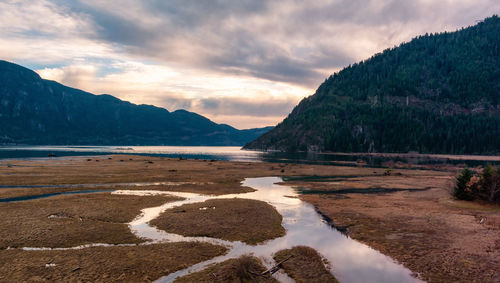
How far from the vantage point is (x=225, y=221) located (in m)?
31.5

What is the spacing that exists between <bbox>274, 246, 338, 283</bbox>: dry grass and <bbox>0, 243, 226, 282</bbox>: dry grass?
5.44 metres

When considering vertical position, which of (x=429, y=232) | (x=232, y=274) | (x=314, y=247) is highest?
(x=429, y=232)

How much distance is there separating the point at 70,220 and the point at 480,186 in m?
57.6

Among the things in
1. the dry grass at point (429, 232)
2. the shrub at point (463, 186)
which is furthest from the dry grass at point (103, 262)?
the shrub at point (463, 186)

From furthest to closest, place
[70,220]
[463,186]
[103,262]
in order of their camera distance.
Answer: [463,186] → [70,220] → [103,262]

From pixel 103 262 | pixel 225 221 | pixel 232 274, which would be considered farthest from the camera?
pixel 225 221

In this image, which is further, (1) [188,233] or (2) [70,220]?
(2) [70,220]

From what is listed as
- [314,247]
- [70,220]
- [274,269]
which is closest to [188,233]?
[274,269]

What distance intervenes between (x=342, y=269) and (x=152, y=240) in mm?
16161

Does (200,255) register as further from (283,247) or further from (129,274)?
(283,247)

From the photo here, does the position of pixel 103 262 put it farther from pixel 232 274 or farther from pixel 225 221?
pixel 225 221

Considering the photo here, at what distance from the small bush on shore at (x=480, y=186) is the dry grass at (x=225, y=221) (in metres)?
33.2

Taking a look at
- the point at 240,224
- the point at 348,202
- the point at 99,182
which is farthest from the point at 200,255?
the point at 99,182

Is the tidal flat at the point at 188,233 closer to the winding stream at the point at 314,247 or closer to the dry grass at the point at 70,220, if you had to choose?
the dry grass at the point at 70,220
